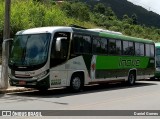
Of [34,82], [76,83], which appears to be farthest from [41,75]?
[76,83]

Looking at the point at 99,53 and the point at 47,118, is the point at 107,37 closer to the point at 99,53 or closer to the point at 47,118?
the point at 99,53

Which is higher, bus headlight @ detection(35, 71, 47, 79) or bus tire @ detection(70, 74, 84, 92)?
bus headlight @ detection(35, 71, 47, 79)

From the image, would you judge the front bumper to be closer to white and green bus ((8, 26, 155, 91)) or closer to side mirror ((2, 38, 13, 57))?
white and green bus ((8, 26, 155, 91))

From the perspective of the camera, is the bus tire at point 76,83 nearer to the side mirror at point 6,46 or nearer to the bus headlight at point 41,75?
the bus headlight at point 41,75

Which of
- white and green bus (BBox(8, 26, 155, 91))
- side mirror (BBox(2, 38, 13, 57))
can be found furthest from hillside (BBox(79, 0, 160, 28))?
side mirror (BBox(2, 38, 13, 57))

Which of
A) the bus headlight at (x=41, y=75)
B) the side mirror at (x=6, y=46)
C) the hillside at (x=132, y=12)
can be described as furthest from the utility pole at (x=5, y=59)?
the hillside at (x=132, y=12)

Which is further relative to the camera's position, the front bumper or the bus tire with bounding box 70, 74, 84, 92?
the bus tire with bounding box 70, 74, 84, 92

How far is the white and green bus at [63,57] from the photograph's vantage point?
53.0ft

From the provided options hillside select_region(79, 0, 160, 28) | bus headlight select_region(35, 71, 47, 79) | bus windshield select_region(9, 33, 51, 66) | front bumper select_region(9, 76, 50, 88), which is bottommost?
front bumper select_region(9, 76, 50, 88)

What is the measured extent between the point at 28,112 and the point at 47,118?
1220 mm

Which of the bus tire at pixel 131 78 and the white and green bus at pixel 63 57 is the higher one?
the white and green bus at pixel 63 57

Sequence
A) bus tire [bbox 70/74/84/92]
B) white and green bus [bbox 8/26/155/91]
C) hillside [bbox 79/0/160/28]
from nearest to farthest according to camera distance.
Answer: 1. white and green bus [bbox 8/26/155/91]
2. bus tire [bbox 70/74/84/92]
3. hillside [bbox 79/0/160/28]

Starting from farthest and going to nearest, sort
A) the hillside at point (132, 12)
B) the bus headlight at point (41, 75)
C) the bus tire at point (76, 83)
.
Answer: the hillside at point (132, 12)
the bus tire at point (76, 83)
the bus headlight at point (41, 75)

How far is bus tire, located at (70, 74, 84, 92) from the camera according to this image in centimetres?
1764
